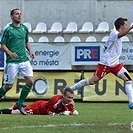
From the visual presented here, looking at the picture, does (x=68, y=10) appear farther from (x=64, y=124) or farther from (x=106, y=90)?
(x=64, y=124)

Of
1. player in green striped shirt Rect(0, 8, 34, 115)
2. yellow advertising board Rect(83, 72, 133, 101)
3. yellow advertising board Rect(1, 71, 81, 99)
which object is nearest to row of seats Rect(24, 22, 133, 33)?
yellow advertising board Rect(1, 71, 81, 99)

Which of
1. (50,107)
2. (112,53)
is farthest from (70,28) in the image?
(50,107)

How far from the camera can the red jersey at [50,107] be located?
11.2 metres

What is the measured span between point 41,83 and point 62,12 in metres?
7.97

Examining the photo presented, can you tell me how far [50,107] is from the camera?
11.4 m

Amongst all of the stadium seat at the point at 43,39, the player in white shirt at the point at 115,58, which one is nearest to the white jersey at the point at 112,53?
the player in white shirt at the point at 115,58

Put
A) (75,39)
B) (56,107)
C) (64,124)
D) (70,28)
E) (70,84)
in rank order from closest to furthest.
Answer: (64,124) → (56,107) → (70,84) → (75,39) → (70,28)

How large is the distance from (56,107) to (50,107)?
136 millimetres

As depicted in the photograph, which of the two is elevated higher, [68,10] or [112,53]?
[68,10]

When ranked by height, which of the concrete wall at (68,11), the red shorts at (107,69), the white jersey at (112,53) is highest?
the concrete wall at (68,11)

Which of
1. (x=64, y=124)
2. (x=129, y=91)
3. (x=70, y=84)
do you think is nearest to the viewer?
(x=64, y=124)

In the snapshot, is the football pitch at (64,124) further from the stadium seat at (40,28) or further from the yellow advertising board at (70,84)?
the stadium seat at (40,28)

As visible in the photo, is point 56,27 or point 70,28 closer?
point 70,28

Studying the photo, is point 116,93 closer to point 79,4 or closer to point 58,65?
point 58,65
